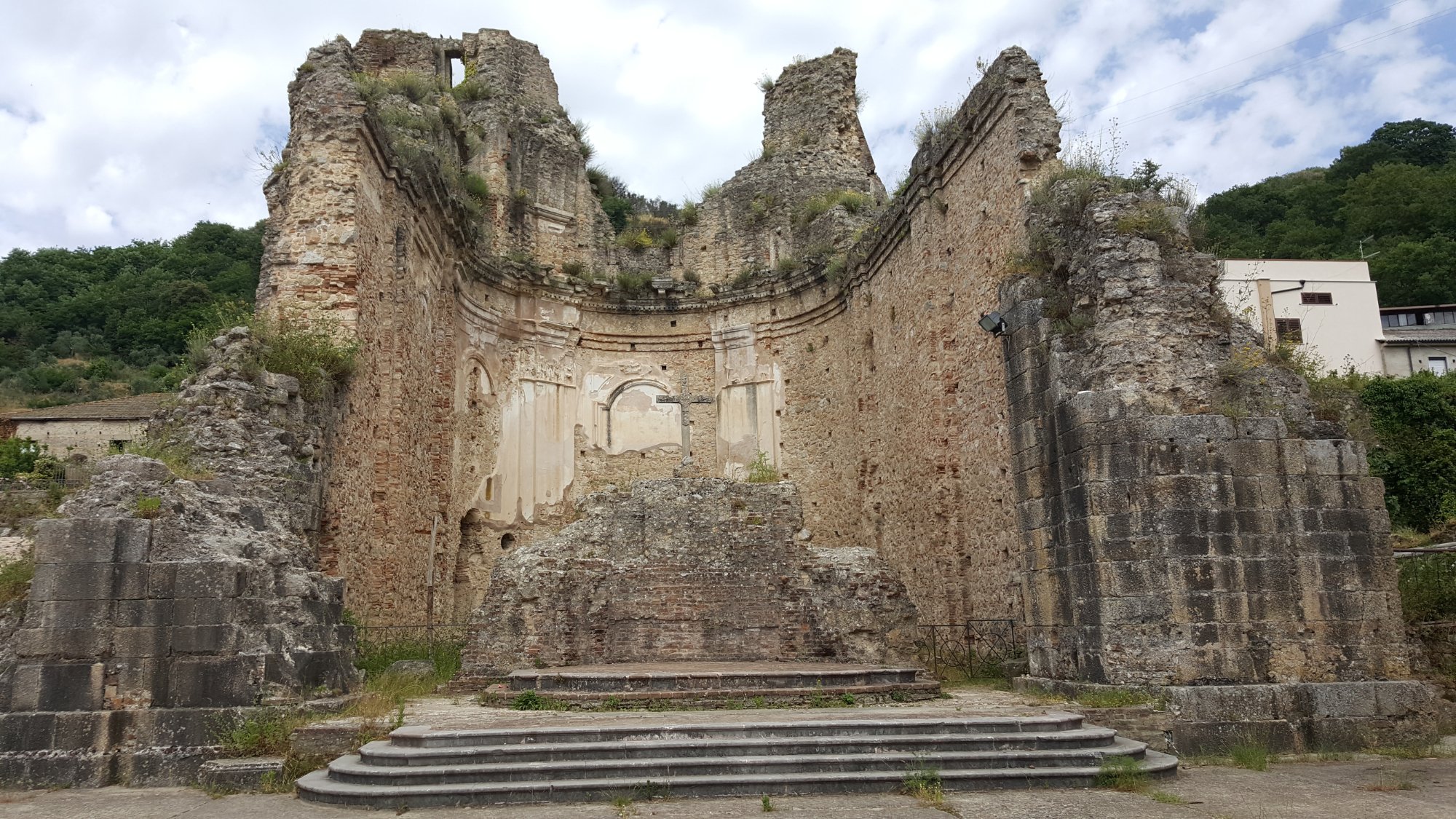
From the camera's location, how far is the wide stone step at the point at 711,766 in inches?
256

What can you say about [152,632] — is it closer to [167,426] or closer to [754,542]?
[167,426]

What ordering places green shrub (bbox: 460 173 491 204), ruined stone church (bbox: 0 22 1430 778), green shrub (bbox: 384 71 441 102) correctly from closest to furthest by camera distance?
ruined stone church (bbox: 0 22 1430 778), green shrub (bbox: 384 71 441 102), green shrub (bbox: 460 173 491 204)

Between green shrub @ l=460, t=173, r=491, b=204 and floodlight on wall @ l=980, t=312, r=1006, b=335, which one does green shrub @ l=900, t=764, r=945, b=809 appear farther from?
green shrub @ l=460, t=173, r=491, b=204

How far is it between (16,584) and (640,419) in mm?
13910

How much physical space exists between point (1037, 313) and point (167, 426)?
8.75 metres

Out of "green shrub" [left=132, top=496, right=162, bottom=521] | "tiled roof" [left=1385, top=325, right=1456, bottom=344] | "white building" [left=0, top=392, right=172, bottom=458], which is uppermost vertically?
"tiled roof" [left=1385, top=325, right=1456, bottom=344]

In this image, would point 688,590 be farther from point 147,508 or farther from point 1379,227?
point 1379,227

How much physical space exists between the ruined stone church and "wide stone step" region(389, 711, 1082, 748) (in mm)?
1264

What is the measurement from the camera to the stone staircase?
21.1 feet

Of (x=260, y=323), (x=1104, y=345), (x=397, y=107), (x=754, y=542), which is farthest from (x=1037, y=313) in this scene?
(x=397, y=107)

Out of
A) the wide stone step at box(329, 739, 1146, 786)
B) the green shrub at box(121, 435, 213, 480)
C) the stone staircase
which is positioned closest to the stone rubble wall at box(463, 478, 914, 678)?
the green shrub at box(121, 435, 213, 480)

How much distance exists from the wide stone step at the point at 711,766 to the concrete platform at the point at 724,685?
2763 millimetres

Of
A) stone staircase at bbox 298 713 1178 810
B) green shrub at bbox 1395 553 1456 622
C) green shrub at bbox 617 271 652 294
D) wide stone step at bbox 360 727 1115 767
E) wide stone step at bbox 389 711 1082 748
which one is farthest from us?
green shrub at bbox 617 271 652 294

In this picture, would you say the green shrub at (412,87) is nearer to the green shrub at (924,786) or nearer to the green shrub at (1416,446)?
the green shrub at (924,786)
